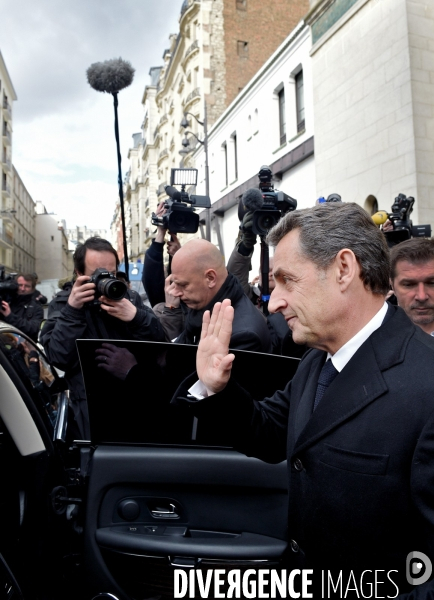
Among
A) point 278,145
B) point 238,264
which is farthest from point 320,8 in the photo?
point 238,264

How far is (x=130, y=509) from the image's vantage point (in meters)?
2.27

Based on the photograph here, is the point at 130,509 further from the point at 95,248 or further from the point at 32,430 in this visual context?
the point at 95,248

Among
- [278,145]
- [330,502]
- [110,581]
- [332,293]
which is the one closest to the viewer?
[330,502]

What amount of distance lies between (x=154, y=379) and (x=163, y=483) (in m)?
0.43

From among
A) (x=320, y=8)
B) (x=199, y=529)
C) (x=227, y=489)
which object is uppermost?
(x=320, y=8)

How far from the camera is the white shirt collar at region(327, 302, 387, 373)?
62.8 inches

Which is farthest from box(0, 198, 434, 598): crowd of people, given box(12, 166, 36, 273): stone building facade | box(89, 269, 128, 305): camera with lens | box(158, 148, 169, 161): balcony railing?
box(12, 166, 36, 273): stone building facade

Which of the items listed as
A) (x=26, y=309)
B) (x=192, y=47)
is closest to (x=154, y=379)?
(x=26, y=309)

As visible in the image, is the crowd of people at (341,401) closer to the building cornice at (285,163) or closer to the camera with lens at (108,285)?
the camera with lens at (108,285)

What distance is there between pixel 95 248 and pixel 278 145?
704 inches

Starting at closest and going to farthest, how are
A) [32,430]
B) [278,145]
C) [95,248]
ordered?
[32,430] → [95,248] → [278,145]

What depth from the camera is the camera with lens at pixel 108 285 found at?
3090 millimetres

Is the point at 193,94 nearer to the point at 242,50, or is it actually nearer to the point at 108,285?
the point at 242,50

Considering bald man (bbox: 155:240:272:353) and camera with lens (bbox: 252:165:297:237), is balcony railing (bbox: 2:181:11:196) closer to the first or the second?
camera with lens (bbox: 252:165:297:237)
